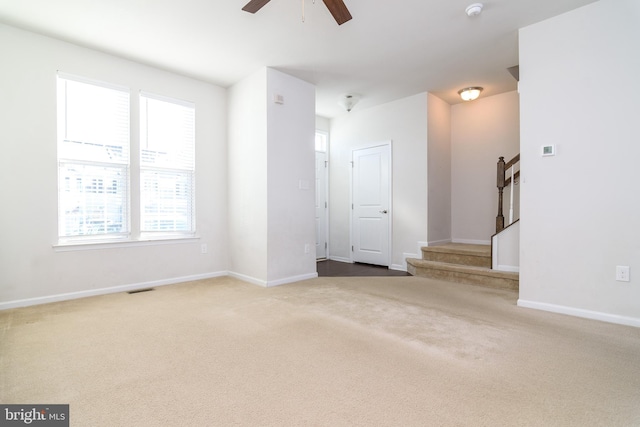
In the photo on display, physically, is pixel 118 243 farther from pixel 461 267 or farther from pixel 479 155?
pixel 479 155

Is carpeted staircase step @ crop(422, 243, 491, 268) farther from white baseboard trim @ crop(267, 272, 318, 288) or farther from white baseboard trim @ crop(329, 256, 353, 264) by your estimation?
white baseboard trim @ crop(267, 272, 318, 288)

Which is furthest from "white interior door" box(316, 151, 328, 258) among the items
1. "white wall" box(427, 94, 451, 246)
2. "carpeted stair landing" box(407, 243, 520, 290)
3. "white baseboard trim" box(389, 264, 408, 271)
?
"white wall" box(427, 94, 451, 246)

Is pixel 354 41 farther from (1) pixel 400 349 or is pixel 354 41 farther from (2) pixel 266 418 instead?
(2) pixel 266 418

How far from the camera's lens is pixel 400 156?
5.27 metres

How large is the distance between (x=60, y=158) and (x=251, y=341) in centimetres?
303

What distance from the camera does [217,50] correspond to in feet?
11.7

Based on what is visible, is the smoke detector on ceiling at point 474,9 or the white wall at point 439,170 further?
the white wall at point 439,170

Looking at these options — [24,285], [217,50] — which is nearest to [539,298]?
[217,50]

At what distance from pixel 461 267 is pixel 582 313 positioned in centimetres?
149

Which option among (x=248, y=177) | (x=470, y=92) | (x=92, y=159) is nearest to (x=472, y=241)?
(x=470, y=92)

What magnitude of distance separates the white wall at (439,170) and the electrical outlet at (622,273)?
2433mm

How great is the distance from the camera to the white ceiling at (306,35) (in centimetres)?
280

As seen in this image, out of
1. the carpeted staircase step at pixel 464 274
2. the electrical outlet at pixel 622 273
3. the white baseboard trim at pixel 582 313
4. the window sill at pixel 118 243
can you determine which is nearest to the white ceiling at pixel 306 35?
the window sill at pixel 118 243

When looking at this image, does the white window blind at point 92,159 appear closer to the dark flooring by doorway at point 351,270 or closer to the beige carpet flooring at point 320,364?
the beige carpet flooring at point 320,364
